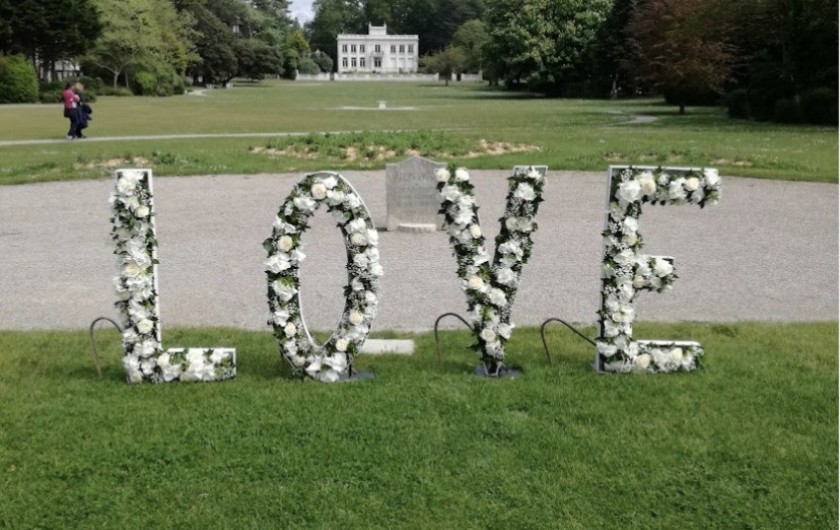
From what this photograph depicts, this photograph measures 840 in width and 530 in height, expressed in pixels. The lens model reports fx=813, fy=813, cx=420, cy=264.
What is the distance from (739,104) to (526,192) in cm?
3415

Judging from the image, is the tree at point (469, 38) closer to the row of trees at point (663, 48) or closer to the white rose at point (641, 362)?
the row of trees at point (663, 48)

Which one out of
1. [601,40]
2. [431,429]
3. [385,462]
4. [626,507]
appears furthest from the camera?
[601,40]

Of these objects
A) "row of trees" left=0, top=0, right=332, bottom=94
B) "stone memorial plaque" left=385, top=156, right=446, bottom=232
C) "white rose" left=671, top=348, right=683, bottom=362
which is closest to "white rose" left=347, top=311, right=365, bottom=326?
"white rose" left=671, top=348, right=683, bottom=362

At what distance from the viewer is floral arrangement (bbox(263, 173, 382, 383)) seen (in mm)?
4910

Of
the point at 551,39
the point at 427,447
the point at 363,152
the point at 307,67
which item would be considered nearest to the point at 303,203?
the point at 427,447

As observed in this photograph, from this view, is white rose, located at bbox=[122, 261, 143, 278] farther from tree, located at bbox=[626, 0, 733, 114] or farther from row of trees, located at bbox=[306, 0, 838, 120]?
tree, located at bbox=[626, 0, 733, 114]

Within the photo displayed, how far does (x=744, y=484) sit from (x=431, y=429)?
1551 mm

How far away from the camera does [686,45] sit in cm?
3741

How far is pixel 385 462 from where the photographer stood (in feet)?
13.1

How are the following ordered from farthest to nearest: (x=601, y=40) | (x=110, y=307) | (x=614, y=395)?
(x=601, y=40) < (x=110, y=307) < (x=614, y=395)

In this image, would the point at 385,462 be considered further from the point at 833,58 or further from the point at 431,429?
the point at 833,58

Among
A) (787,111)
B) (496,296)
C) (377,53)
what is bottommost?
(496,296)

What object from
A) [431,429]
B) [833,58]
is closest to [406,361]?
[431,429]

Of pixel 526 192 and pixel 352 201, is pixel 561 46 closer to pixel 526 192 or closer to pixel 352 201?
pixel 526 192
